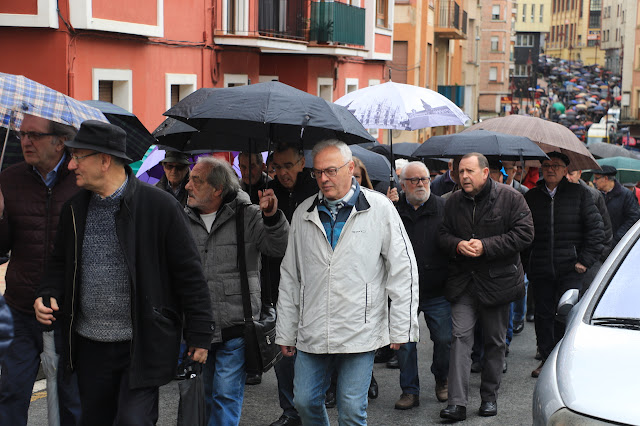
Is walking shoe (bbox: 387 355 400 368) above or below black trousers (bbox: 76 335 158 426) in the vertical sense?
below

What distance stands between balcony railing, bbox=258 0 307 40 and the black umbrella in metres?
13.8

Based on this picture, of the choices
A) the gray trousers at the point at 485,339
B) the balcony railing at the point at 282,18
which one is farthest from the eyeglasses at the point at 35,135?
the balcony railing at the point at 282,18

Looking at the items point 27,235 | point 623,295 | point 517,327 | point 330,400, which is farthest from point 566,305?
point 517,327

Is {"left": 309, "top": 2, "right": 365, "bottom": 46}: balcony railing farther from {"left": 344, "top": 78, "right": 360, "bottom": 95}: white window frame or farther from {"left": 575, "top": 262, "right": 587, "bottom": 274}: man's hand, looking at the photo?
{"left": 575, "top": 262, "right": 587, "bottom": 274}: man's hand

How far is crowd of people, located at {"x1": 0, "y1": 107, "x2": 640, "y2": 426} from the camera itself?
4734 mm

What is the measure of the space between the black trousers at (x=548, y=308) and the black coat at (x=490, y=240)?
1.45 meters

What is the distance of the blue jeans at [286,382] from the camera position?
701 centimetres

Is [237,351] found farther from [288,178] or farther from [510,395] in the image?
[510,395]

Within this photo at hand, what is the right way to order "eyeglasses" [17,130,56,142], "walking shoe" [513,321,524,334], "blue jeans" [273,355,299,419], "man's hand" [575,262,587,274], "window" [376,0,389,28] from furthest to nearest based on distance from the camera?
"window" [376,0,389,28] → "walking shoe" [513,321,524,334] → "man's hand" [575,262,587,274] → "blue jeans" [273,355,299,419] → "eyeglasses" [17,130,56,142]

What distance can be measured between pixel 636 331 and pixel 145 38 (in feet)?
40.9

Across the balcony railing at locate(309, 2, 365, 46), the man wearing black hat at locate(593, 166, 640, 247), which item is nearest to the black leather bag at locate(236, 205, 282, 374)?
the man wearing black hat at locate(593, 166, 640, 247)

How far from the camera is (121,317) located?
4723 millimetres

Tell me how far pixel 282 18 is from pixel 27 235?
17.2m

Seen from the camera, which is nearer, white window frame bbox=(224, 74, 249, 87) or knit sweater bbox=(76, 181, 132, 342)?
knit sweater bbox=(76, 181, 132, 342)
